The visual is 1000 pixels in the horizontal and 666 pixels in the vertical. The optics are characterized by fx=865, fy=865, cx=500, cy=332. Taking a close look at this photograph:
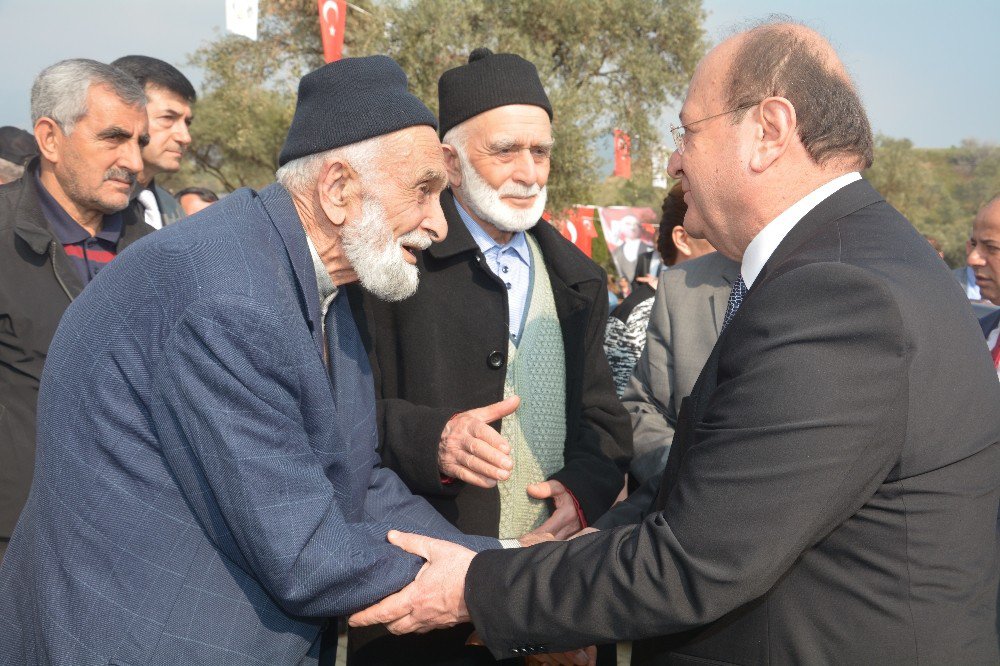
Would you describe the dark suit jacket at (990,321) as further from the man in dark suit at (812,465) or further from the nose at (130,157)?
the nose at (130,157)

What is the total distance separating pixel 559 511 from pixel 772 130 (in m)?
1.47

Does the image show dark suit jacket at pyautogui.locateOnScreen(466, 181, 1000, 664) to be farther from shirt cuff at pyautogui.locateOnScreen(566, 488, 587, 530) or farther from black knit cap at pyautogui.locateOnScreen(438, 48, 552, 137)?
black knit cap at pyautogui.locateOnScreen(438, 48, 552, 137)

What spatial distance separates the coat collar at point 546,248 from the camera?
303cm

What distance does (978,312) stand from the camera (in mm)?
4172

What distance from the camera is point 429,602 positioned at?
2.16m

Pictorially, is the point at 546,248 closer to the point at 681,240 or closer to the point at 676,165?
the point at 676,165

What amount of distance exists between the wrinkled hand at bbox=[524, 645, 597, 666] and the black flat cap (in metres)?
5.93

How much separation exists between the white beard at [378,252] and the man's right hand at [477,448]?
19.3 inches

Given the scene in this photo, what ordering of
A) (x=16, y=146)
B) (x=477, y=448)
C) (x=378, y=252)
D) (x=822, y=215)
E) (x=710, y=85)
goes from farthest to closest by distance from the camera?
(x=16, y=146) → (x=477, y=448) → (x=378, y=252) → (x=710, y=85) → (x=822, y=215)

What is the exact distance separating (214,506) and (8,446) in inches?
75.5

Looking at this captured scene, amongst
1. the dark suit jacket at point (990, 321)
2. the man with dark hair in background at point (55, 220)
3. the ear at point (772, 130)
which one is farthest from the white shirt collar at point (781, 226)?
the man with dark hair in background at point (55, 220)

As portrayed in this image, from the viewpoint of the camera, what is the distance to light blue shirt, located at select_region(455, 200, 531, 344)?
126 inches

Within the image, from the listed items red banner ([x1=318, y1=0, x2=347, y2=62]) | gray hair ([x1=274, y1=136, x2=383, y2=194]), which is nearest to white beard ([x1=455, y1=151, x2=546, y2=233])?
gray hair ([x1=274, y1=136, x2=383, y2=194])

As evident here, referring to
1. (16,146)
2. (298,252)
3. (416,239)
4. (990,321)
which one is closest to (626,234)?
(16,146)
